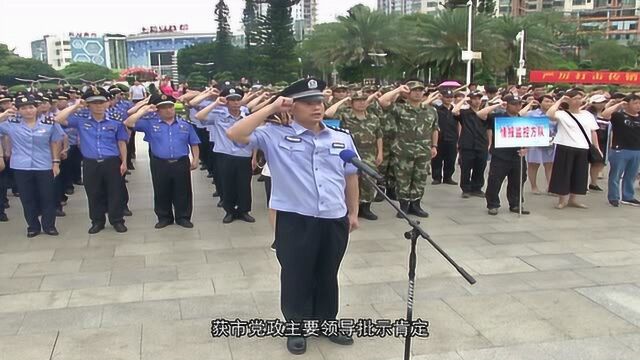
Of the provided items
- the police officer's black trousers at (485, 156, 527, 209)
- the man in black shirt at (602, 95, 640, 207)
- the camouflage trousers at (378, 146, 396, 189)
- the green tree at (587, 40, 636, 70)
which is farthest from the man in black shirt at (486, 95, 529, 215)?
the green tree at (587, 40, 636, 70)

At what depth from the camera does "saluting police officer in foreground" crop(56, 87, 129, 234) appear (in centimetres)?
678

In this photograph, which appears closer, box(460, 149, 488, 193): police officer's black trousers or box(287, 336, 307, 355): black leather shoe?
box(287, 336, 307, 355): black leather shoe

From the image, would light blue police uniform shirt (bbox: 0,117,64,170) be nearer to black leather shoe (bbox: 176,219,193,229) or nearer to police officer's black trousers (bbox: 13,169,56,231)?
police officer's black trousers (bbox: 13,169,56,231)

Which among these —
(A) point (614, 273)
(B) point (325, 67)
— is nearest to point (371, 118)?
(A) point (614, 273)

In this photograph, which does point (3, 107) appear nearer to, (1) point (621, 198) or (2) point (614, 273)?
(2) point (614, 273)

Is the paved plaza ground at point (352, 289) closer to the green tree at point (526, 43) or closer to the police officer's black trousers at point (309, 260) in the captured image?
the police officer's black trousers at point (309, 260)

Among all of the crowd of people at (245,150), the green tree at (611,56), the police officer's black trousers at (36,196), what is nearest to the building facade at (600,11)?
the green tree at (611,56)

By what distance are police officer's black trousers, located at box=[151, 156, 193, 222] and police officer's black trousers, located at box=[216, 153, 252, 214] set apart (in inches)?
18.7

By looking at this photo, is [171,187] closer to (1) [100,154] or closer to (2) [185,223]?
(2) [185,223]

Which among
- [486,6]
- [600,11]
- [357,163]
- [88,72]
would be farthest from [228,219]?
[600,11]

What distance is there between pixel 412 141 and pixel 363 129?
0.68 meters

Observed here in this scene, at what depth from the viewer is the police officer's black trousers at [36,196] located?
21.9ft

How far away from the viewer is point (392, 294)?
4.82 m

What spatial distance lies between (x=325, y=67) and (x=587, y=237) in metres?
35.7
